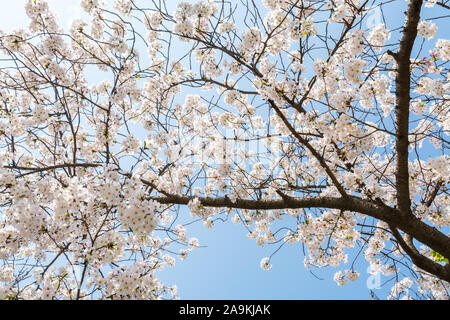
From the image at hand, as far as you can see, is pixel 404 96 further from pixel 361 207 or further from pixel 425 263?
pixel 425 263

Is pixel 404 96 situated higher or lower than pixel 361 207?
higher

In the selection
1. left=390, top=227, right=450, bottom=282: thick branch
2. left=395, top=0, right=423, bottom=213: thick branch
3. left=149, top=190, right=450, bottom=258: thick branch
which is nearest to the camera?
left=395, top=0, right=423, bottom=213: thick branch

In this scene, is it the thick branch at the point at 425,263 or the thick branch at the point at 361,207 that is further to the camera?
the thick branch at the point at 425,263

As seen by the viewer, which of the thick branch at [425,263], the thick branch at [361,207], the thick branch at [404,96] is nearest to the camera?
the thick branch at [404,96]

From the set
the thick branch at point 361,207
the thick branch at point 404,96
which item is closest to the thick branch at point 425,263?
the thick branch at point 361,207

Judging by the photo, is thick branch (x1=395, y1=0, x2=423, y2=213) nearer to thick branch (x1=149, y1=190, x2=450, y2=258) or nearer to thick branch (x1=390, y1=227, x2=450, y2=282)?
thick branch (x1=149, y1=190, x2=450, y2=258)

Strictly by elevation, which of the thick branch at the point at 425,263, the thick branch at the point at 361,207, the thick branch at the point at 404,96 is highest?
the thick branch at the point at 404,96

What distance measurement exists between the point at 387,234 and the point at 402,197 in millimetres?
1657

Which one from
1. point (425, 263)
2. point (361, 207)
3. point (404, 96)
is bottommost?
point (425, 263)

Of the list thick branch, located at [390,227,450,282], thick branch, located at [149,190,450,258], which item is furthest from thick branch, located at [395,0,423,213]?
thick branch, located at [390,227,450,282]

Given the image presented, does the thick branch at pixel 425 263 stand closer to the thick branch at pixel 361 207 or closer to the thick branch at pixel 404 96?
the thick branch at pixel 361 207

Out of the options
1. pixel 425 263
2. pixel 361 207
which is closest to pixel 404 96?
pixel 361 207
